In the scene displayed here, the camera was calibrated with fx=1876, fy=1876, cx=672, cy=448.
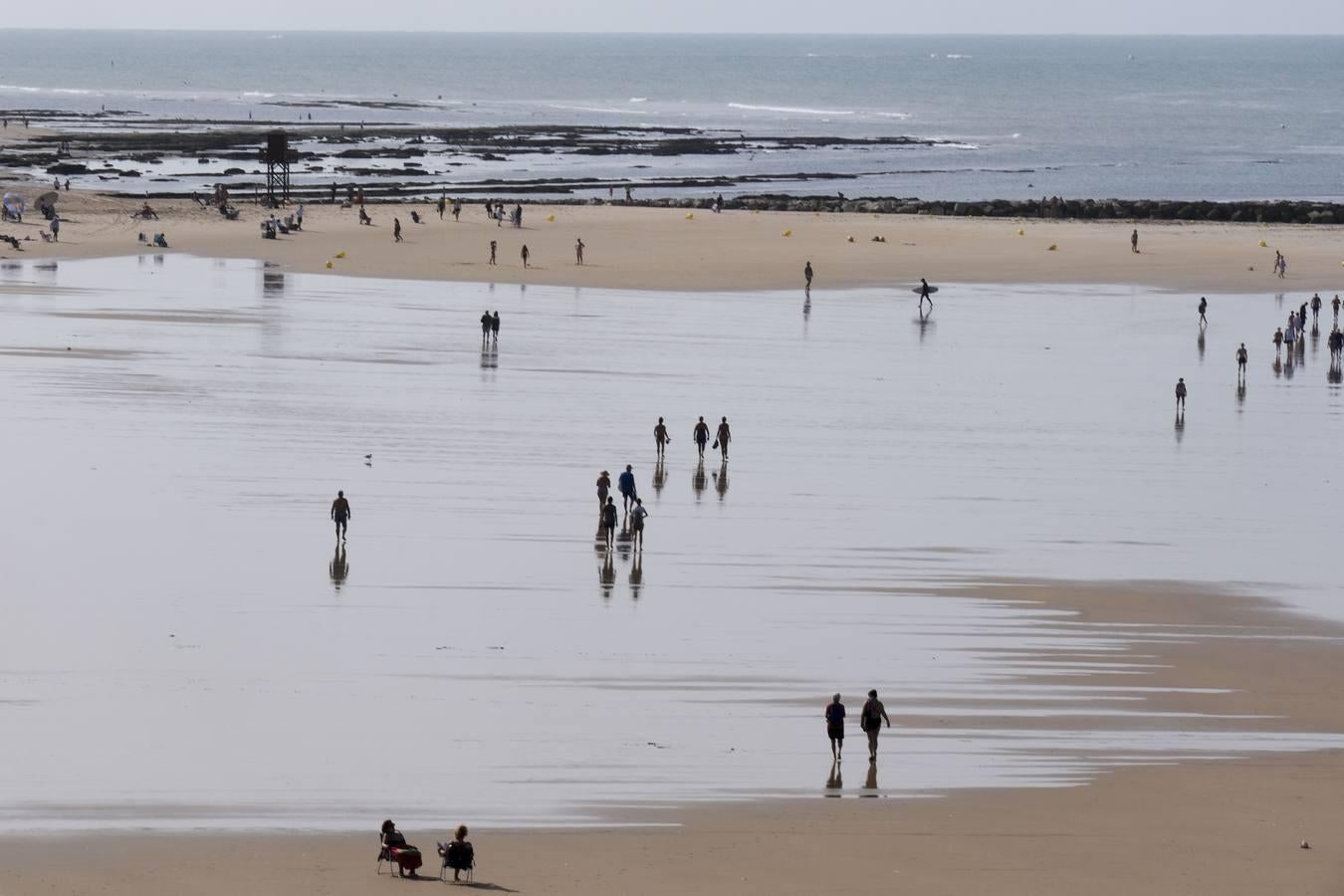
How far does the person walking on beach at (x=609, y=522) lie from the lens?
79.1 ft

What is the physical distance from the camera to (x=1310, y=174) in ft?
325

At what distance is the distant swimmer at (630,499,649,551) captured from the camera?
2330 centimetres

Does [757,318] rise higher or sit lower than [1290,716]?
higher

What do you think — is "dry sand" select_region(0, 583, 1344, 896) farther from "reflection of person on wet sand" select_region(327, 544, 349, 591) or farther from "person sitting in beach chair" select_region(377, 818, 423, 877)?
"reflection of person on wet sand" select_region(327, 544, 349, 591)

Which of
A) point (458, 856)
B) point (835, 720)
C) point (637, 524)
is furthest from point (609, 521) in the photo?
point (458, 856)

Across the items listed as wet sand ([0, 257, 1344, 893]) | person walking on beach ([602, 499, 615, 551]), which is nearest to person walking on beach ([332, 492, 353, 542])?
wet sand ([0, 257, 1344, 893])

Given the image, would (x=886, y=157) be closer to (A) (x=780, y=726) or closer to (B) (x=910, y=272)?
(B) (x=910, y=272)

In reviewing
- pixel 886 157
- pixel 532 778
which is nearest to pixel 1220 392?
pixel 532 778

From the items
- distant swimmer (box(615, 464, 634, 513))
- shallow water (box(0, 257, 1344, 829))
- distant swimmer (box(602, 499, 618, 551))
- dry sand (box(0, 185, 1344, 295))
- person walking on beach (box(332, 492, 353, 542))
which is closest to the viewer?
shallow water (box(0, 257, 1344, 829))

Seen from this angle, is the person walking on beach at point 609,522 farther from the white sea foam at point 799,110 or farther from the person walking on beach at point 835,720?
the white sea foam at point 799,110

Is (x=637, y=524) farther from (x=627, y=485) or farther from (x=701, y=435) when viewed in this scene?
(x=701, y=435)

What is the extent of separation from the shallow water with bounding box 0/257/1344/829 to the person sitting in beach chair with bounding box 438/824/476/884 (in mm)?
1323

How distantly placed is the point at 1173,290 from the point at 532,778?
39.7m

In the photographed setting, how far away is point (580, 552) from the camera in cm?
2386
